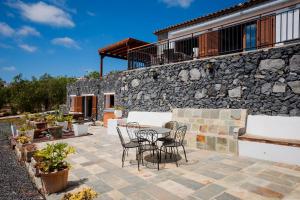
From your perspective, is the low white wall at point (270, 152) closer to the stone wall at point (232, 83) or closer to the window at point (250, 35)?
the stone wall at point (232, 83)

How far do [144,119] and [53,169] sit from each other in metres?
4.93

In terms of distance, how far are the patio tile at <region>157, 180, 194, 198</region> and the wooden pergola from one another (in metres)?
7.81

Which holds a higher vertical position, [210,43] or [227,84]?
[210,43]

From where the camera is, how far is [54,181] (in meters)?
3.10

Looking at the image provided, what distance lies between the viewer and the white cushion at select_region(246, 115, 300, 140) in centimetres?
460

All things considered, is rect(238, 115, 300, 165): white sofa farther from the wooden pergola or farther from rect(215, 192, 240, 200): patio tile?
the wooden pergola

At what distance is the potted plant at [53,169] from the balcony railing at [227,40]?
17.5ft

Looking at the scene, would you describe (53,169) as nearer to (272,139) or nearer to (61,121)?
(272,139)

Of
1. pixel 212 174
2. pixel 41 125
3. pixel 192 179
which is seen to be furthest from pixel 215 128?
pixel 41 125

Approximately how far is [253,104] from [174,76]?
2991mm

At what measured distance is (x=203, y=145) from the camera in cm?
555

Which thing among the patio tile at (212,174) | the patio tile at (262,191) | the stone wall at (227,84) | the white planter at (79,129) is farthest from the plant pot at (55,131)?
the patio tile at (262,191)

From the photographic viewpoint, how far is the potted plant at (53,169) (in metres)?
3.06

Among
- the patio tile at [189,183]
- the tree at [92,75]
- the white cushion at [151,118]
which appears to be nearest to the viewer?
the patio tile at [189,183]
